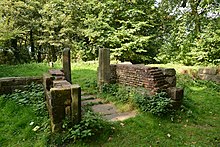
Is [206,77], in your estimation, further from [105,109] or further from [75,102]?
[75,102]

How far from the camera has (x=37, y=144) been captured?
11.9ft

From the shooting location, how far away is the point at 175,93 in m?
5.12

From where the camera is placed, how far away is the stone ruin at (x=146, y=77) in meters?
5.14

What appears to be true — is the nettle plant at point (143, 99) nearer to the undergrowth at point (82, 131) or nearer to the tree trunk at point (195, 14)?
the undergrowth at point (82, 131)

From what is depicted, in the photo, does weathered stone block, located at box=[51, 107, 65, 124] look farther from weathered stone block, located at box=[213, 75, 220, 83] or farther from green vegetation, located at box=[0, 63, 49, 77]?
weathered stone block, located at box=[213, 75, 220, 83]

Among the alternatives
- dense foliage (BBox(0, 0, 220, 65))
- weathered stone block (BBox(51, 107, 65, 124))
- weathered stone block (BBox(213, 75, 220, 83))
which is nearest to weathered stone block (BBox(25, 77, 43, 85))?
weathered stone block (BBox(51, 107, 65, 124))

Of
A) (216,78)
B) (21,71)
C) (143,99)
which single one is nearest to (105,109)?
(143,99)

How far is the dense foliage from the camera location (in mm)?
11625

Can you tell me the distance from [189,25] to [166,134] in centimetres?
960

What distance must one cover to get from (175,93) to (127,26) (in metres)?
9.97

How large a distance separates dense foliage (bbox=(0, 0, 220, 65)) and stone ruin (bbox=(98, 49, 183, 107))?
20.7 ft

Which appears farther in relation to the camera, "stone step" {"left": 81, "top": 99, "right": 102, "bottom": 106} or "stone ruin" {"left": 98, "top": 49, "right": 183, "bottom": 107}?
"stone step" {"left": 81, "top": 99, "right": 102, "bottom": 106}

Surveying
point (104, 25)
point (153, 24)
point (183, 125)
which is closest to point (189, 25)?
point (153, 24)

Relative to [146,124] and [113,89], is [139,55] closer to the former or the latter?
[113,89]
